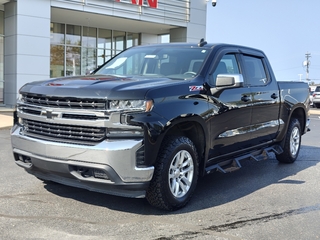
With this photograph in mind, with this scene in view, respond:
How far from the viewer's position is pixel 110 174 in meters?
4.07

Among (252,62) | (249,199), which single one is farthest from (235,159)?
(252,62)

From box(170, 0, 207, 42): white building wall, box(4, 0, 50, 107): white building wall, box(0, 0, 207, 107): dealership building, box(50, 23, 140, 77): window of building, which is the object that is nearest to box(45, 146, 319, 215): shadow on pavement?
box(4, 0, 50, 107): white building wall

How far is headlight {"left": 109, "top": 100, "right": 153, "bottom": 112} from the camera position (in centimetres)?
413

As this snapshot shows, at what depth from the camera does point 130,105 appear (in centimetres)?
416

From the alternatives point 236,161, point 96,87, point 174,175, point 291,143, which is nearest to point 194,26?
point 291,143

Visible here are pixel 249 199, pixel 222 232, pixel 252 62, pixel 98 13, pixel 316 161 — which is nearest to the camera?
pixel 222 232

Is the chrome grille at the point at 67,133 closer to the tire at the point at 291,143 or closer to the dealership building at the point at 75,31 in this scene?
the tire at the point at 291,143

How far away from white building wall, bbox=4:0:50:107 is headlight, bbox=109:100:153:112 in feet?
47.7

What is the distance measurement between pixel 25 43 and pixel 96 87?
14.6 meters

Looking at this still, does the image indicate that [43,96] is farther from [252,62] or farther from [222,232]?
[252,62]

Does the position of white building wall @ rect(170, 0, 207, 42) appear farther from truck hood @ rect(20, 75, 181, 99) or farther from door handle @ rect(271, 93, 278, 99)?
truck hood @ rect(20, 75, 181, 99)

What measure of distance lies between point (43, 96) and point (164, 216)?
1.83m

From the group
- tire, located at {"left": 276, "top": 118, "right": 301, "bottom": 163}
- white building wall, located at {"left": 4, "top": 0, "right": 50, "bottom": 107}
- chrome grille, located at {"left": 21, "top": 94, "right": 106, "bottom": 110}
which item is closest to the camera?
chrome grille, located at {"left": 21, "top": 94, "right": 106, "bottom": 110}

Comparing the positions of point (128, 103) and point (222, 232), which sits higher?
point (128, 103)
